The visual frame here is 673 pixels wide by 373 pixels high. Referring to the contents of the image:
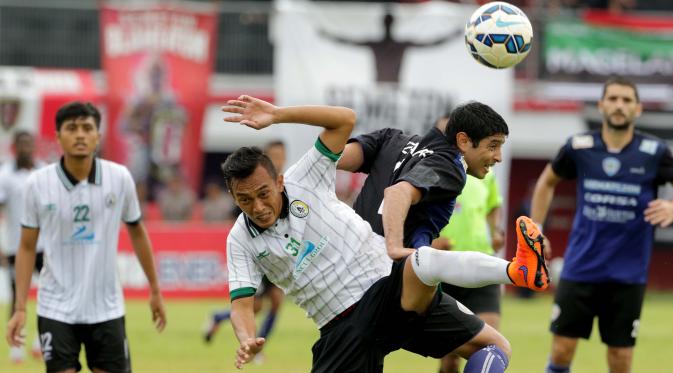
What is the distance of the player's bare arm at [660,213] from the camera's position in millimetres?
9102

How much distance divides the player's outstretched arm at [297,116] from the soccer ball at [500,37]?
59.0 inches

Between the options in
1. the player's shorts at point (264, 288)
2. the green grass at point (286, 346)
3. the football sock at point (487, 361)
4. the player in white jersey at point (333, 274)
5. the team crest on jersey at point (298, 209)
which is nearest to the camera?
the player in white jersey at point (333, 274)

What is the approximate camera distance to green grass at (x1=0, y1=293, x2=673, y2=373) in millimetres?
12773

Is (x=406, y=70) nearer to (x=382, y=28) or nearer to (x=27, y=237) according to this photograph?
(x=382, y=28)

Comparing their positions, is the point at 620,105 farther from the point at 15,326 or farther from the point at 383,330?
the point at 15,326

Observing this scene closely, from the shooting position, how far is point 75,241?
8266 mm

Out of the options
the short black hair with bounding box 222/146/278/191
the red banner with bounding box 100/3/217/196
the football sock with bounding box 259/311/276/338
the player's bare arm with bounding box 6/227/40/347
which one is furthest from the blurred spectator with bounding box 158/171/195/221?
the short black hair with bounding box 222/146/278/191

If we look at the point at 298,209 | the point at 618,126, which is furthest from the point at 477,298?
the point at 298,209

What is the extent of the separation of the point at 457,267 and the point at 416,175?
0.59m

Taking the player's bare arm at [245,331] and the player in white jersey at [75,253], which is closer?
the player's bare arm at [245,331]

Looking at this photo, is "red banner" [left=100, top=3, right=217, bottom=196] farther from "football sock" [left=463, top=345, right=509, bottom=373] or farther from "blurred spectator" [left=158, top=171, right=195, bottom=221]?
"football sock" [left=463, top=345, right=509, bottom=373]

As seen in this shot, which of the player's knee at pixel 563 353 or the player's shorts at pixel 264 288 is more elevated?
the player's knee at pixel 563 353

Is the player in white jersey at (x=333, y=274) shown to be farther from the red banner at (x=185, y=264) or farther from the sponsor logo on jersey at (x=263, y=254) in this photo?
the red banner at (x=185, y=264)

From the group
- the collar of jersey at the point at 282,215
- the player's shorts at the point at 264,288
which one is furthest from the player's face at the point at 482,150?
the player's shorts at the point at 264,288
